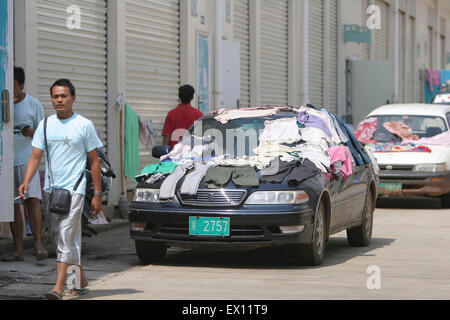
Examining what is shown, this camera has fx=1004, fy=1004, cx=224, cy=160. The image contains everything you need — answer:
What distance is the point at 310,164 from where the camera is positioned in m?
10.0

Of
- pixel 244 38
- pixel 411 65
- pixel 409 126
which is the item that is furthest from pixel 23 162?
pixel 411 65

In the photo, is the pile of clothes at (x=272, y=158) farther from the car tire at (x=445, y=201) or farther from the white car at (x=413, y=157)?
the car tire at (x=445, y=201)

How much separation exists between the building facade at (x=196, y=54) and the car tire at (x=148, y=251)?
3.11 metres

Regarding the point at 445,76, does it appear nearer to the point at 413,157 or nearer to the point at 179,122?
the point at 413,157

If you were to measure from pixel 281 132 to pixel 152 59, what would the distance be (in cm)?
619

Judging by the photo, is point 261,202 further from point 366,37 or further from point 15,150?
point 366,37

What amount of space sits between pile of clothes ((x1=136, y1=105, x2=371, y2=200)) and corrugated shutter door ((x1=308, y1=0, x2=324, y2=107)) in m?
15.3

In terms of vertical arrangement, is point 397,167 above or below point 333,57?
below

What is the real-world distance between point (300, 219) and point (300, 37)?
16.4 metres

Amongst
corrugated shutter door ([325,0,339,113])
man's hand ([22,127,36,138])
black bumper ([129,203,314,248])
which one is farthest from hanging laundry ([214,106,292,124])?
corrugated shutter door ([325,0,339,113])

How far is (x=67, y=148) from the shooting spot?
7.74 metres

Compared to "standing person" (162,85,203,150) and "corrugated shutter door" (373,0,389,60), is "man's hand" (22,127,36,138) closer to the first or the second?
"standing person" (162,85,203,150)

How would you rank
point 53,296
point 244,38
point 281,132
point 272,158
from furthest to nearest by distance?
point 244,38
point 281,132
point 272,158
point 53,296

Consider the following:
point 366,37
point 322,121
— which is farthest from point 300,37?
point 322,121
